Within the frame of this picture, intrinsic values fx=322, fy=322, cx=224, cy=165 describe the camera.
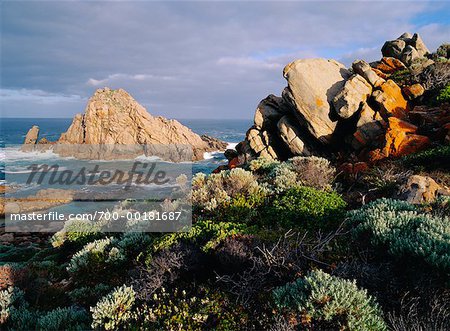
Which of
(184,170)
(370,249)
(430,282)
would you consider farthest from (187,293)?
(184,170)

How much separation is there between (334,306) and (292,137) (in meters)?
13.8

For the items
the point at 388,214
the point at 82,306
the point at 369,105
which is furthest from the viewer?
the point at 369,105

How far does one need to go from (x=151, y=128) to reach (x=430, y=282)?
2769 inches

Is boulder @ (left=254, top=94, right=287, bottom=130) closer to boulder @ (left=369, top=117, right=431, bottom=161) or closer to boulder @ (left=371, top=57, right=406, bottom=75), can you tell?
boulder @ (left=371, top=57, right=406, bottom=75)

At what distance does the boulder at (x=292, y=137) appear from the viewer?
56.2 feet

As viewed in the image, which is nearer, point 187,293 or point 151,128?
point 187,293

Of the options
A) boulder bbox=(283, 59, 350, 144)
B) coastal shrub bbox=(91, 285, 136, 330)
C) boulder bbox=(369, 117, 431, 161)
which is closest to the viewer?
coastal shrub bbox=(91, 285, 136, 330)

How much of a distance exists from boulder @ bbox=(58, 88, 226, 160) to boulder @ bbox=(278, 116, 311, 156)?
171 ft

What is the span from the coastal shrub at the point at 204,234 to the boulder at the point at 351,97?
1065 cm

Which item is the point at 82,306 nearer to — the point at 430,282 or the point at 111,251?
the point at 111,251

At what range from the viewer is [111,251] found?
8.63 meters

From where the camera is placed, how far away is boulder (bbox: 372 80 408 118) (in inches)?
607

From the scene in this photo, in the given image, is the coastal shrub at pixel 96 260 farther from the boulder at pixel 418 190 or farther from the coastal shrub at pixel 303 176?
the boulder at pixel 418 190

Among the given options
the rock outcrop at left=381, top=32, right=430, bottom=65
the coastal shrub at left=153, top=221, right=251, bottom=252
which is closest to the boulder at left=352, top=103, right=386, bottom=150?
the rock outcrop at left=381, top=32, right=430, bottom=65
